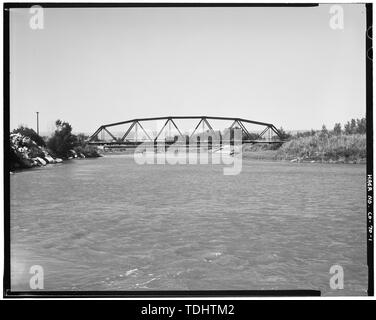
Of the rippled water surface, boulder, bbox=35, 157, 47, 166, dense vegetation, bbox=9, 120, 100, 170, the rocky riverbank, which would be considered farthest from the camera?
boulder, bbox=35, 157, 47, 166

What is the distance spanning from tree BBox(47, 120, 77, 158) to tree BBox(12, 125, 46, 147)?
913 millimetres

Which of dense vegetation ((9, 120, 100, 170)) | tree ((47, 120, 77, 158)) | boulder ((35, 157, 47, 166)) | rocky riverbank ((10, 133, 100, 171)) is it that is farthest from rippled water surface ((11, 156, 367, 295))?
tree ((47, 120, 77, 158))

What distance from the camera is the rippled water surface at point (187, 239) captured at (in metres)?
3.66

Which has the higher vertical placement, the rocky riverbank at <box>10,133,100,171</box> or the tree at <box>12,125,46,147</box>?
the tree at <box>12,125,46,147</box>

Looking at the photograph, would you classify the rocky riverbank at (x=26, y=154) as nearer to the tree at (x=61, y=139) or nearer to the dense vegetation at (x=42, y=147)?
the dense vegetation at (x=42, y=147)

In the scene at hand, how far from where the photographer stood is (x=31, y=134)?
1326 cm

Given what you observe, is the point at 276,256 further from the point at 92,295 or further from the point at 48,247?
the point at 48,247

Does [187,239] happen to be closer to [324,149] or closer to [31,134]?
[31,134]

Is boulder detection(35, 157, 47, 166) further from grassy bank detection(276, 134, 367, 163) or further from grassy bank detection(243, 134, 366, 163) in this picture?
grassy bank detection(276, 134, 367, 163)

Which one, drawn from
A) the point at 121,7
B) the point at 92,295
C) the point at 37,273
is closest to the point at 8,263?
the point at 37,273

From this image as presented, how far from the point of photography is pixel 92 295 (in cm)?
328

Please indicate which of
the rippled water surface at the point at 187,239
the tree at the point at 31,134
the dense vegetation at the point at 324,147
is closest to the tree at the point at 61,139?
the tree at the point at 31,134

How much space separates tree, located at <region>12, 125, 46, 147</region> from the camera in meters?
12.6
